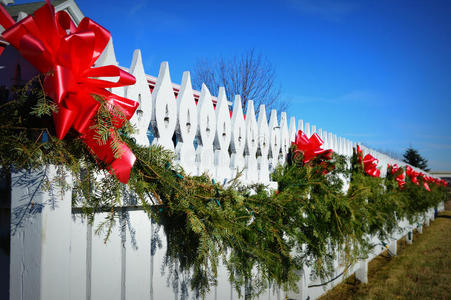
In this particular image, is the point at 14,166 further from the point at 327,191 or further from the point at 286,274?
the point at 327,191

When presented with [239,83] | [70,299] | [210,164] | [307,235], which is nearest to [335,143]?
[307,235]

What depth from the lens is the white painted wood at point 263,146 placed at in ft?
10.4

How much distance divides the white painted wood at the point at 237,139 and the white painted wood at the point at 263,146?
12.6 inches

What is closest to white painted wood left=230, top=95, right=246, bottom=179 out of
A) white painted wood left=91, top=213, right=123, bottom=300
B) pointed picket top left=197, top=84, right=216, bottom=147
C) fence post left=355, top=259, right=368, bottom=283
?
pointed picket top left=197, top=84, right=216, bottom=147

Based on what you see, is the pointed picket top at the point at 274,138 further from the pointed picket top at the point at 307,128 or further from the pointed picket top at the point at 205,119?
the pointed picket top at the point at 205,119

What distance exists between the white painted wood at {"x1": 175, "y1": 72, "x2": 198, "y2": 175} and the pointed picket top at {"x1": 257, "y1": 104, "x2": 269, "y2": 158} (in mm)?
1041

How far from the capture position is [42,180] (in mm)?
1252

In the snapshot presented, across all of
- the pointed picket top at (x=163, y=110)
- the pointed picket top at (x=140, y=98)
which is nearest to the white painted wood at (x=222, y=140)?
the pointed picket top at (x=163, y=110)

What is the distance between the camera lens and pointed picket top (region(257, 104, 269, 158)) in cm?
317

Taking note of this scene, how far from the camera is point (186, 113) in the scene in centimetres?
221

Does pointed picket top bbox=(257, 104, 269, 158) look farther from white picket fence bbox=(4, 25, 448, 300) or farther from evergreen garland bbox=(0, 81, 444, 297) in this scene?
evergreen garland bbox=(0, 81, 444, 297)

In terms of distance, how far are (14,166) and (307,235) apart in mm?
2475

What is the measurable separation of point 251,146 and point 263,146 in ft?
0.81

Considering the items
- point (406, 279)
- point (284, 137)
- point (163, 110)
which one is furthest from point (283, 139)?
point (406, 279)
